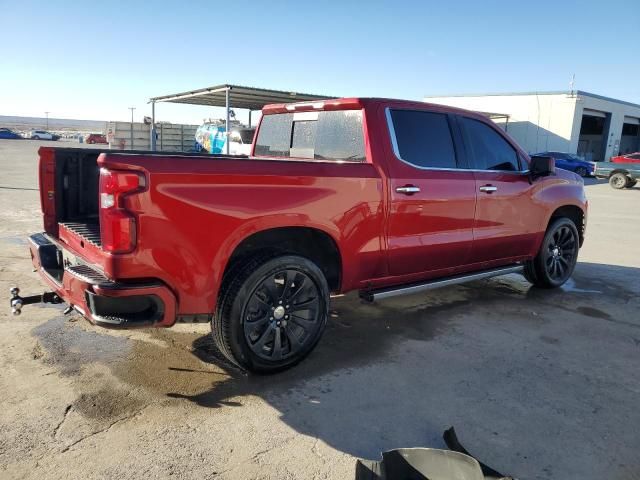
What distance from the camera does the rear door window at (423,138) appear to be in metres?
4.16

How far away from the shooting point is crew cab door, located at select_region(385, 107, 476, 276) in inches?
160

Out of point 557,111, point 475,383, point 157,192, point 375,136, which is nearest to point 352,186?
point 375,136

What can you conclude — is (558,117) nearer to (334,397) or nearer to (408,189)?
(408,189)

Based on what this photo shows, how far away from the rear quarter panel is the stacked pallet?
935 inches

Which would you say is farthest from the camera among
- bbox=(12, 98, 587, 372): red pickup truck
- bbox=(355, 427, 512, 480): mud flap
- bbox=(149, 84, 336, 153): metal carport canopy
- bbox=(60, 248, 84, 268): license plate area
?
bbox=(149, 84, 336, 153): metal carport canopy

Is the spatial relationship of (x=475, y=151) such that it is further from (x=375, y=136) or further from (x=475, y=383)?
(x=475, y=383)

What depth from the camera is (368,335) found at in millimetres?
4438

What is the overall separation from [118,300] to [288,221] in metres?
1.18

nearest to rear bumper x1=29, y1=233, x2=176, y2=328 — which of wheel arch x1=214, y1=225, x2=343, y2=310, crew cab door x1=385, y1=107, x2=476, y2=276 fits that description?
wheel arch x1=214, y1=225, x2=343, y2=310

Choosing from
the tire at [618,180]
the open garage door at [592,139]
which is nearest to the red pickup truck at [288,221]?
the tire at [618,180]

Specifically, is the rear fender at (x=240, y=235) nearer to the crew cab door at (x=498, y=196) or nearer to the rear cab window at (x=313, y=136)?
the rear cab window at (x=313, y=136)

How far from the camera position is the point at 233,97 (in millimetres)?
21906

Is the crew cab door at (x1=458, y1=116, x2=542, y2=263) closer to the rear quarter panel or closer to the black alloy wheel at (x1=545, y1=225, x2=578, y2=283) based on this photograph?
the black alloy wheel at (x1=545, y1=225, x2=578, y2=283)

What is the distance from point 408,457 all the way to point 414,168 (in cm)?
239
